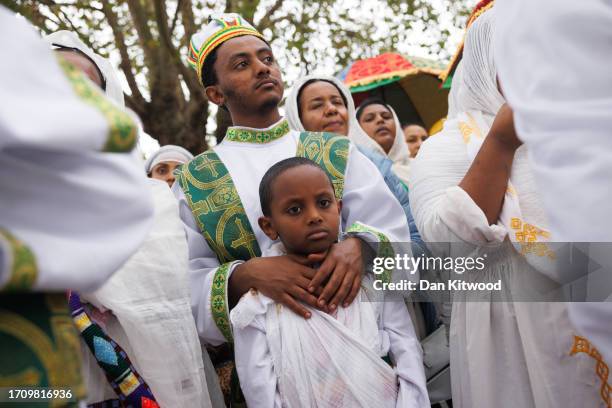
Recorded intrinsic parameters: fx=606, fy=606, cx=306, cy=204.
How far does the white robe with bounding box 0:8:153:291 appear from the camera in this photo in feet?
3.07

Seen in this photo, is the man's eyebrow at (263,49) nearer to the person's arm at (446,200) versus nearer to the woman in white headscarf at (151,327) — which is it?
the person's arm at (446,200)

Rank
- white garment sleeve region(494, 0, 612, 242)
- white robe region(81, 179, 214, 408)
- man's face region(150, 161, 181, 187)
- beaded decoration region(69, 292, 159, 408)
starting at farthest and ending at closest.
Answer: man's face region(150, 161, 181, 187) → white robe region(81, 179, 214, 408) → beaded decoration region(69, 292, 159, 408) → white garment sleeve region(494, 0, 612, 242)

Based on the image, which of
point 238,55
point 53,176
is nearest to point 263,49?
point 238,55

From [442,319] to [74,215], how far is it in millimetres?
2035

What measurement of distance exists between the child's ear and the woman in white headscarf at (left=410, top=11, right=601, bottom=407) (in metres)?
0.57

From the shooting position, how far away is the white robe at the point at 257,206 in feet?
7.95

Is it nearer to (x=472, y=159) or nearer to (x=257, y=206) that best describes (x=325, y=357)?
(x=257, y=206)

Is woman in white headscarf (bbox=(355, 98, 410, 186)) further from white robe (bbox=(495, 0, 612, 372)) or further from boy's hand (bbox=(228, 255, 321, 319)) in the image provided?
white robe (bbox=(495, 0, 612, 372))

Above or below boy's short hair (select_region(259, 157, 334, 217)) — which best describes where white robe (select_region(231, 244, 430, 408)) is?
below

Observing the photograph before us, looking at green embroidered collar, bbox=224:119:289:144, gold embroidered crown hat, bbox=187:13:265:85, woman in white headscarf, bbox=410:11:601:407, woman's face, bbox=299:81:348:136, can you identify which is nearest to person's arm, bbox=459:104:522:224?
woman in white headscarf, bbox=410:11:601:407

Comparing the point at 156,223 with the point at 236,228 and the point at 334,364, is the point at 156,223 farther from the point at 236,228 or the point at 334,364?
the point at 334,364

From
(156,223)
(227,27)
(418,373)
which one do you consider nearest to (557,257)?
(418,373)

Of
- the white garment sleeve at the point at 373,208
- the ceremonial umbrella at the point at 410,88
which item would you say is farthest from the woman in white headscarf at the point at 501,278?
the ceremonial umbrella at the point at 410,88

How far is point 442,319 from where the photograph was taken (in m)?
2.71
